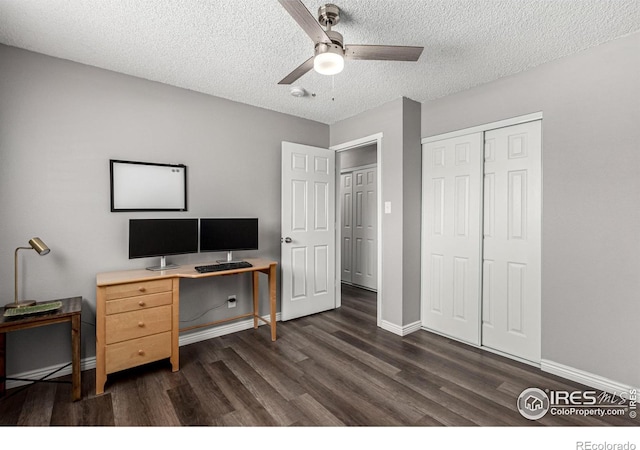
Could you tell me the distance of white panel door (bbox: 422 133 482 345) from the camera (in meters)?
3.04

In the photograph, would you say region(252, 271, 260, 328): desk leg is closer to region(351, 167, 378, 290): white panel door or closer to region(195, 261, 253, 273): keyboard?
region(195, 261, 253, 273): keyboard

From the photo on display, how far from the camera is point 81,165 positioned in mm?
2555

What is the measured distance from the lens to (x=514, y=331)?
2.79m

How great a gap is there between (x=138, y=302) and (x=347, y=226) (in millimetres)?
3833

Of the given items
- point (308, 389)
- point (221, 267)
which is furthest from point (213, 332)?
point (308, 389)

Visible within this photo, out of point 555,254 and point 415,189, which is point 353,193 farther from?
point 555,254

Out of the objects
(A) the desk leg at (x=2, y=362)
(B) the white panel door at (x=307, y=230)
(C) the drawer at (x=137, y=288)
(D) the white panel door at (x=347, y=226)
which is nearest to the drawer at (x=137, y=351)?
(C) the drawer at (x=137, y=288)

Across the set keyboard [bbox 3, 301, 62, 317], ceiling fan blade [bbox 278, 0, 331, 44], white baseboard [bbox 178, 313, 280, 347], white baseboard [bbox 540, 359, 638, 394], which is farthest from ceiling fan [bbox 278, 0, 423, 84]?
white baseboard [bbox 178, 313, 280, 347]

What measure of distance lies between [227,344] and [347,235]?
3104mm

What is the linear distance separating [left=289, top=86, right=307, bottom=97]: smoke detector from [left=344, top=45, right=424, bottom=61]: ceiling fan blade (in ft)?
4.19

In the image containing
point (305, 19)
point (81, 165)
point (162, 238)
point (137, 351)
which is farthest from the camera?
point (162, 238)

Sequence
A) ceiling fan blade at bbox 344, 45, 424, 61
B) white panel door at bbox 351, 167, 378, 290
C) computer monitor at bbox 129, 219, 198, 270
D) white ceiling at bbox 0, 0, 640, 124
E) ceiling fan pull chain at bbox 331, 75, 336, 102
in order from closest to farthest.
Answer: ceiling fan blade at bbox 344, 45, 424, 61, white ceiling at bbox 0, 0, 640, 124, computer monitor at bbox 129, 219, 198, 270, ceiling fan pull chain at bbox 331, 75, 336, 102, white panel door at bbox 351, 167, 378, 290

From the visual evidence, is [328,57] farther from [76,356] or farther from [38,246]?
[76,356]
